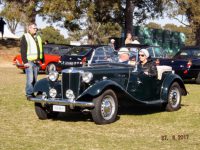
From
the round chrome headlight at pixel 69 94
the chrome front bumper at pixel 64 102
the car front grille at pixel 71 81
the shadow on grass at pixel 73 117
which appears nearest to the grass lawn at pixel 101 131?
the shadow on grass at pixel 73 117

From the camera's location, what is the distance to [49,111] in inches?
408

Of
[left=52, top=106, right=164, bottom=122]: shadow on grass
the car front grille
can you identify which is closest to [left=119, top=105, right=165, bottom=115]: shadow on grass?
[left=52, top=106, right=164, bottom=122]: shadow on grass

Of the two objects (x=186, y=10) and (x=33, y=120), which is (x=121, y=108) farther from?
(x=186, y=10)

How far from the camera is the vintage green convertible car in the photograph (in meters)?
9.46

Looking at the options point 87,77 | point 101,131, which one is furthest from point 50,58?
point 101,131

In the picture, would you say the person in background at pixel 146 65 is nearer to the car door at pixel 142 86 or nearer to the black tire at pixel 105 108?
the car door at pixel 142 86

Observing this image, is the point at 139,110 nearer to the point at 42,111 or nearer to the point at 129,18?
the point at 42,111

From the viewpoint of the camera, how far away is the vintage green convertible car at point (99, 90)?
946 centimetres

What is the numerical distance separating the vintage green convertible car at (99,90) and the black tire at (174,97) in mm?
256

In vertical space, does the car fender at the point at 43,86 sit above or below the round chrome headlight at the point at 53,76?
below

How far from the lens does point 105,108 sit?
9594 mm

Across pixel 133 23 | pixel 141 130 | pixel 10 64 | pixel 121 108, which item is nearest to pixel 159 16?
pixel 133 23

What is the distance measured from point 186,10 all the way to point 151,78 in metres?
27.0

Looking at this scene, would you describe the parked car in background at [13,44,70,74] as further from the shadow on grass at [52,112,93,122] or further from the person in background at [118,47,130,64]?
the person in background at [118,47,130,64]
